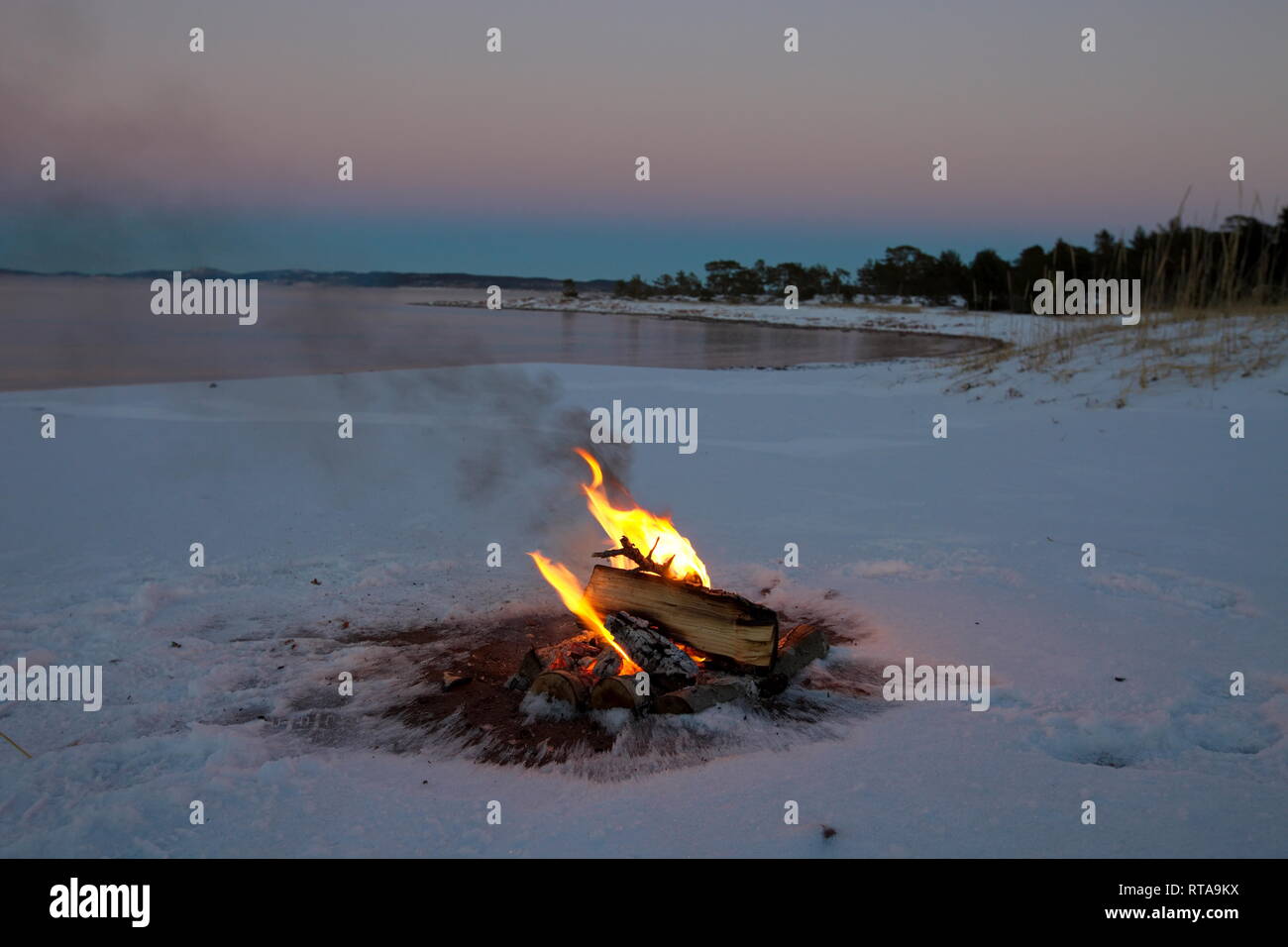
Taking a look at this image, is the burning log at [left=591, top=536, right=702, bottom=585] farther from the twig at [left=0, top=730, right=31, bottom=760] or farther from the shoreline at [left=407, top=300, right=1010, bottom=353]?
the shoreline at [left=407, top=300, right=1010, bottom=353]

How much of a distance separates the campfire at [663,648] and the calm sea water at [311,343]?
573 centimetres

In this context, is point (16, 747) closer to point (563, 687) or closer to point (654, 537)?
point (563, 687)

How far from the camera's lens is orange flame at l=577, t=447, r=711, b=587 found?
18.6 ft

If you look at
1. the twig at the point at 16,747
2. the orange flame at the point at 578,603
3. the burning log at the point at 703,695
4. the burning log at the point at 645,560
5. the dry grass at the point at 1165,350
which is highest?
the dry grass at the point at 1165,350

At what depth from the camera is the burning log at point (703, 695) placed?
4344 mm

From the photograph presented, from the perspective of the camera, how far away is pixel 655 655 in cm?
486

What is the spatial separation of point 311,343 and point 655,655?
1786 centimetres

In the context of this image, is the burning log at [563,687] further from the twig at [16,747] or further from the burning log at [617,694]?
the twig at [16,747]

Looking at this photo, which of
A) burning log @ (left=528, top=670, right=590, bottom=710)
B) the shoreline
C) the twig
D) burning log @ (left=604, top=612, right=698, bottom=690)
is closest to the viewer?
the twig

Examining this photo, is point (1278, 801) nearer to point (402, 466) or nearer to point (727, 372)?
point (402, 466)

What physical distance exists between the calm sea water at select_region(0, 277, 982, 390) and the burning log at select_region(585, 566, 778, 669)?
567 centimetres

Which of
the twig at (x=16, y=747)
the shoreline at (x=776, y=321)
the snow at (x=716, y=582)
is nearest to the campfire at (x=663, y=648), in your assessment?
the snow at (x=716, y=582)

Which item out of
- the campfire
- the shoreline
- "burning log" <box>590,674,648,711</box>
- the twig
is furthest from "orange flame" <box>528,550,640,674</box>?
the shoreline

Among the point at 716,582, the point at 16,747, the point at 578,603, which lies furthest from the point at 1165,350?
the point at 16,747
